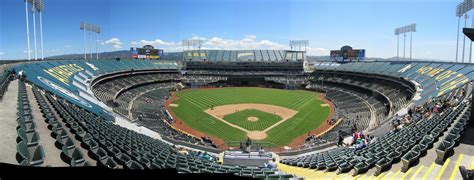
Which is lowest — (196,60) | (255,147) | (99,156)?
(255,147)

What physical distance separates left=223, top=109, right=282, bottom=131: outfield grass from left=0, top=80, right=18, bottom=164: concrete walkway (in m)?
22.4

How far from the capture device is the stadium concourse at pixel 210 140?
841 centimetres

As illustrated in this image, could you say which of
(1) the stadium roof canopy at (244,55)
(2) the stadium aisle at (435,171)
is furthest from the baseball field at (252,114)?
(1) the stadium roof canopy at (244,55)

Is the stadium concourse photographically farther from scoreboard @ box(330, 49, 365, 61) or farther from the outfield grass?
the outfield grass

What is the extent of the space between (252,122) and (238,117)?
3.06 metres

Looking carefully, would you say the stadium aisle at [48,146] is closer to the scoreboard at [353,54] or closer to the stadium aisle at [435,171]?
the stadium aisle at [435,171]

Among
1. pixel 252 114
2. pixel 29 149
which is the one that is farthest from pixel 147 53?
pixel 29 149

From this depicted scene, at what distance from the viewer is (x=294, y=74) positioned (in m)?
75.5

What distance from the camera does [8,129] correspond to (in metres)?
8.73

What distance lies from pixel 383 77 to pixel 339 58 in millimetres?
30448

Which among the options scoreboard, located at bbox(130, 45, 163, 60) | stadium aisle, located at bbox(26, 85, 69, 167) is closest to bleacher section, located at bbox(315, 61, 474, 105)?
stadium aisle, located at bbox(26, 85, 69, 167)

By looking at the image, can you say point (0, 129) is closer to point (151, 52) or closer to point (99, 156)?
point (99, 156)

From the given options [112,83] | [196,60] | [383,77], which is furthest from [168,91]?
[383,77]

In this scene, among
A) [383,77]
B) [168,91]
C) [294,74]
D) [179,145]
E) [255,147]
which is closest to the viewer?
[179,145]
